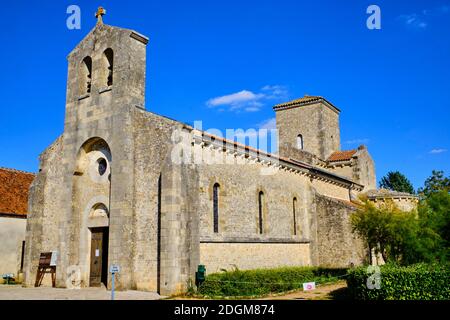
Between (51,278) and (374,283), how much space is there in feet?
51.6

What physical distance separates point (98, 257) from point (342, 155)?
87.2 ft

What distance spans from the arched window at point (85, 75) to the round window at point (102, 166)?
157 inches

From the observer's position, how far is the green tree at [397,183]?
228 feet

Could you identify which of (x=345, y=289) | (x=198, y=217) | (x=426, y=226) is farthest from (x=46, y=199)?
(x=426, y=226)

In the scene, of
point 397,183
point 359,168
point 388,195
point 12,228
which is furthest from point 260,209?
point 397,183

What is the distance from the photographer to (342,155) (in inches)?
1555

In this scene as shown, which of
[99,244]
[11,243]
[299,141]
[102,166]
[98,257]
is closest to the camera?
[98,257]

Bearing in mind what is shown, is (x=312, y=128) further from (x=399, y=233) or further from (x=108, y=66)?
(x=108, y=66)

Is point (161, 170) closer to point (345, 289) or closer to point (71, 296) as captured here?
point (71, 296)

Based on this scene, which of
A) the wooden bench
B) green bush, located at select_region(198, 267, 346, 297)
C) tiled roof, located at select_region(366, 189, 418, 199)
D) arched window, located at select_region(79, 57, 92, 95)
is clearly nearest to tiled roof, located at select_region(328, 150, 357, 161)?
tiled roof, located at select_region(366, 189, 418, 199)

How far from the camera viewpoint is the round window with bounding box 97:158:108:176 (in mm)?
20172

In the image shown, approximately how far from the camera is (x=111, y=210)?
1834 cm

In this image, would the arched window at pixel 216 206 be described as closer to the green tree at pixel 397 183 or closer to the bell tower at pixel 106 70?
the bell tower at pixel 106 70

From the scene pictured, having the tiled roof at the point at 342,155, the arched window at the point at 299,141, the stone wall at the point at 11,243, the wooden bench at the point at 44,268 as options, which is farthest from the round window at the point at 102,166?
the arched window at the point at 299,141
